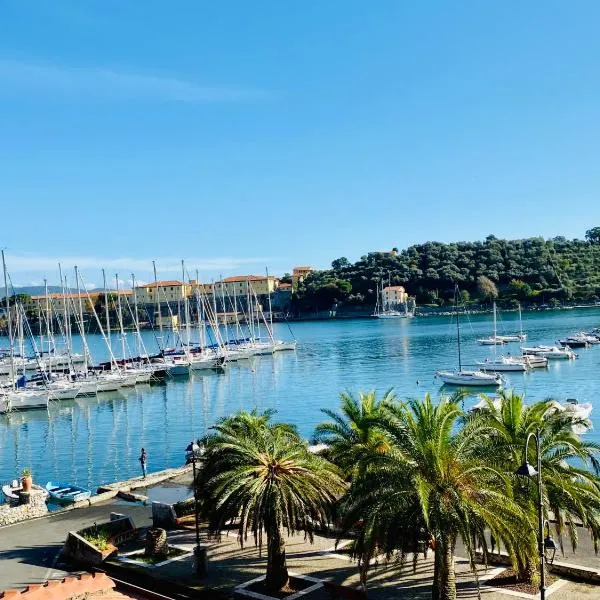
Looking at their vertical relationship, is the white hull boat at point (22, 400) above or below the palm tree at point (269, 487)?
below

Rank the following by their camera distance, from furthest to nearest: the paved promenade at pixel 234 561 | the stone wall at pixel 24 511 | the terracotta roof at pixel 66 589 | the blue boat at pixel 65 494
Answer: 1. the blue boat at pixel 65 494
2. the stone wall at pixel 24 511
3. the paved promenade at pixel 234 561
4. the terracotta roof at pixel 66 589

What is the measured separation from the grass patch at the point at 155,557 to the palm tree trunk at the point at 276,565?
355 cm

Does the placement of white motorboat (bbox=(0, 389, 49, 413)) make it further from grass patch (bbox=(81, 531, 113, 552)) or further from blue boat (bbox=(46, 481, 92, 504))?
grass patch (bbox=(81, 531, 113, 552))

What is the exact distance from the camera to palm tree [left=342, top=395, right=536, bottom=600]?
1374 cm

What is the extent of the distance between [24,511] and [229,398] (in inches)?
1651

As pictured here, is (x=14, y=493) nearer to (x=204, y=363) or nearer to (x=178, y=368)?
(x=178, y=368)

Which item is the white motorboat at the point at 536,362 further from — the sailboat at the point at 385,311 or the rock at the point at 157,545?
the sailboat at the point at 385,311

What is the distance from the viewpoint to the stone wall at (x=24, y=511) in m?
23.2

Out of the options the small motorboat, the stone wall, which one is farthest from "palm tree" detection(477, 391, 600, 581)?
the small motorboat

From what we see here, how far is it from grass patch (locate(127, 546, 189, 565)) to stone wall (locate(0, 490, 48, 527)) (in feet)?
20.9

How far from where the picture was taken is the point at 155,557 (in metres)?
18.8

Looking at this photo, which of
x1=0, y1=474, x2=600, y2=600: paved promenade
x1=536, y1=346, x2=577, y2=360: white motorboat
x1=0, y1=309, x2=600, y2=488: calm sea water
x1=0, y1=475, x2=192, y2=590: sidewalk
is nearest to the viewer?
x1=0, y1=474, x2=600, y2=600: paved promenade

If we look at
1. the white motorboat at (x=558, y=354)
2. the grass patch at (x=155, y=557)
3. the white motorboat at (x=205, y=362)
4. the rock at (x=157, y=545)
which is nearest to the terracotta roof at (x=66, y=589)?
the grass patch at (x=155, y=557)

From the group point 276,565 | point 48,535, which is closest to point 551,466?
point 276,565
